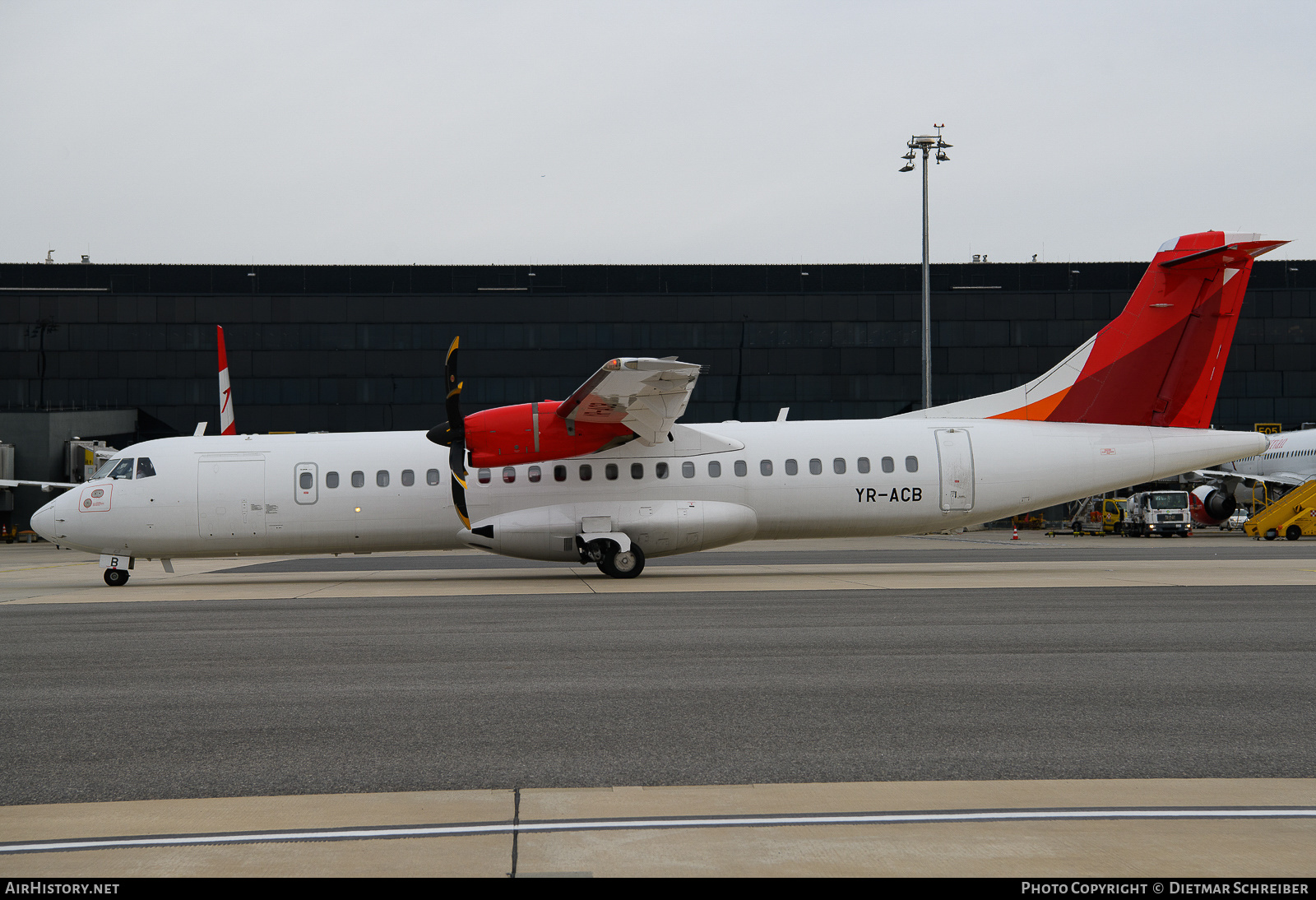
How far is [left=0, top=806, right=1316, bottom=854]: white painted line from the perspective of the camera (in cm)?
453

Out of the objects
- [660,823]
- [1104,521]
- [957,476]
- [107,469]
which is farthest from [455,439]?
[1104,521]

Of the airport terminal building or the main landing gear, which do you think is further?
the airport terminal building

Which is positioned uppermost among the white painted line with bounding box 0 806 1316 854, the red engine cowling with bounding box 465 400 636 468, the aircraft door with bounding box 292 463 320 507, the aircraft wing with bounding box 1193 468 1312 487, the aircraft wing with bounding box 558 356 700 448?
the aircraft wing with bounding box 558 356 700 448

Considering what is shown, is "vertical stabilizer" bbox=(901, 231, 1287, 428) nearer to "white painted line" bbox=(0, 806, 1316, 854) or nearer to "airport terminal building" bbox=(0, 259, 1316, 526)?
"white painted line" bbox=(0, 806, 1316, 854)

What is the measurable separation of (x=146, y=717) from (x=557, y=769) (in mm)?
3535

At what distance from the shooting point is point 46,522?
20.7 metres

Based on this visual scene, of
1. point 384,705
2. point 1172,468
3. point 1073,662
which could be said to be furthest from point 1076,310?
point 384,705

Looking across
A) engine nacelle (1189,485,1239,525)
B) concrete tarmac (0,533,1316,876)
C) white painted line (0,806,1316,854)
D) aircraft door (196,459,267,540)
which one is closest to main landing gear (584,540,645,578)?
concrete tarmac (0,533,1316,876)

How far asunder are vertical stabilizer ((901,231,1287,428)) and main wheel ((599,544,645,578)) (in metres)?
8.04

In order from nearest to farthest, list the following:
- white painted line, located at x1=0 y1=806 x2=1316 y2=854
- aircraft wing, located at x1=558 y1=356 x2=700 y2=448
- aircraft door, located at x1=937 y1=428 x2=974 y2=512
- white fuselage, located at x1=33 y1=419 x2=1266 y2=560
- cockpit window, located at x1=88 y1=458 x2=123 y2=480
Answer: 1. white painted line, located at x1=0 y1=806 x2=1316 y2=854
2. aircraft wing, located at x1=558 y1=356 x2=700 y2=448
3. white fuselage, located at x1=33 y1=419 x2=1266 y2=560
4. cockpit window, located at x1=88 y1=458 x2=123 y2=480
5. aircraft door, located at x1=937 y1=428 x2=974 y2=512

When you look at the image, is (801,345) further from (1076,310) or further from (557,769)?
(557,769)

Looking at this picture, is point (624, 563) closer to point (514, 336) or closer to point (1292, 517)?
point (1292, 517)

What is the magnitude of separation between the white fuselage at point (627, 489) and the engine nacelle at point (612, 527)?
36 millimetres

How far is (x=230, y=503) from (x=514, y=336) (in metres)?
34.3
